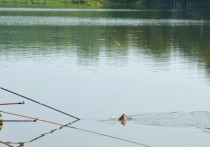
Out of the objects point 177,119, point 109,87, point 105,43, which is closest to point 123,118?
point 177,119

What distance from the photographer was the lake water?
78.4 feet

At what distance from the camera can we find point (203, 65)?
43.7 metres

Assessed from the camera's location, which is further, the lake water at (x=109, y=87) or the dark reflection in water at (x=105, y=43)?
the dark reflection in water at (x=105, y=43)

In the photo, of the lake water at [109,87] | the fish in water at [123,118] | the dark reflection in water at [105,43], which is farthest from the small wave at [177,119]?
the dark reflection in water at [105,43]

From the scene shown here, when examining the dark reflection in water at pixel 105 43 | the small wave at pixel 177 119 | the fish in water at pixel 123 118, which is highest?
the fish in water at pixel 123 118

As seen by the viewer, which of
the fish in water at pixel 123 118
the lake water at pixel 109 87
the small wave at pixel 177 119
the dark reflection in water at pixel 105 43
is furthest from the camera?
the dark reflection in water at pixel 105 43

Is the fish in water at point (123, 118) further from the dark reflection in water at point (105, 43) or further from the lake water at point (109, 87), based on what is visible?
the dark reflection in water at point (105, 43)

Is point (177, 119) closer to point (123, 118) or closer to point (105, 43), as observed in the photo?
point (123, 118)

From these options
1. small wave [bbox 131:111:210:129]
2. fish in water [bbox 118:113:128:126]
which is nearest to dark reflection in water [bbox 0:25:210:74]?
small wave [bbox 131:111:210:129]

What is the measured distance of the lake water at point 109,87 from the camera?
2391 centimetres

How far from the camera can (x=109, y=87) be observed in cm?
3484

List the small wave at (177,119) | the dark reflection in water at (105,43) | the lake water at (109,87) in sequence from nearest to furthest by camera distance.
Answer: the lake water at (109,87) < the small wave at (177,119) < the dark reflection in water at (105,43)

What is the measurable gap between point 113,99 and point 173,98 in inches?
128

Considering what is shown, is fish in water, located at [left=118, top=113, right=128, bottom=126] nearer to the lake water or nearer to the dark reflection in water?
the lake water
